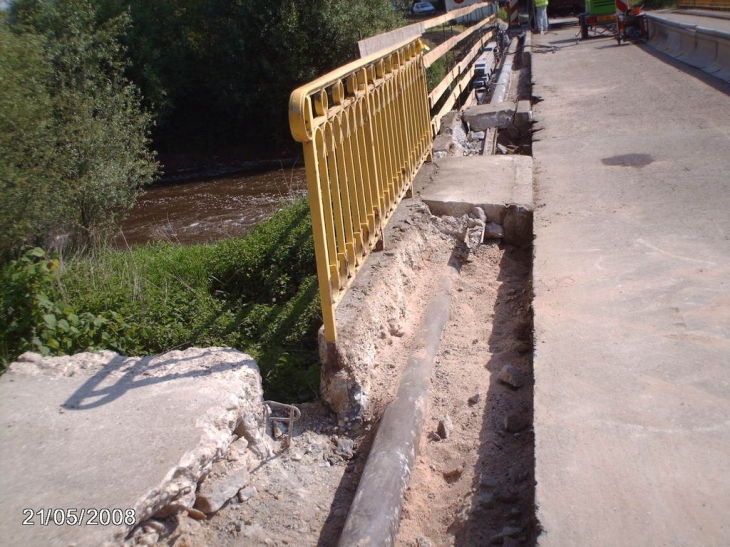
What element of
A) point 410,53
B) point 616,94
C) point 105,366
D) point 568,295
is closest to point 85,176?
point 410,53

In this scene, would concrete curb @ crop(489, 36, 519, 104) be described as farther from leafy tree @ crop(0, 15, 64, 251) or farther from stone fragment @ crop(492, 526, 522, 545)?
stone fragment @ crop(492, 526, 522, 545)

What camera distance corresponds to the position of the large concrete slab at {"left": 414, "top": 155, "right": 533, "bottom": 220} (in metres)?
5.77

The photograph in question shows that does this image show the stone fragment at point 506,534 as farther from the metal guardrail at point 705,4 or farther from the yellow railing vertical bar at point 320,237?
the metal guardrail at point 705,4

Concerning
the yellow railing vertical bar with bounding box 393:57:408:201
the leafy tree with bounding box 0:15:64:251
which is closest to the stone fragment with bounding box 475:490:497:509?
the yellow railing vertical bar with bounding box 393:57:408:201

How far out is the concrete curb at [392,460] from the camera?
2664mm

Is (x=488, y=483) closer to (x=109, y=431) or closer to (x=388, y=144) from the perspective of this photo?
(x=109, y=431)

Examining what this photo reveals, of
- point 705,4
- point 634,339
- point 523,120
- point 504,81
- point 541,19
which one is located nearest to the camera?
point 634,339

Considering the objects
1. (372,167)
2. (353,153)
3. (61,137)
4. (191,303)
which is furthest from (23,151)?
(353,153)

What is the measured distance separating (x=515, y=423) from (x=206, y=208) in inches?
415

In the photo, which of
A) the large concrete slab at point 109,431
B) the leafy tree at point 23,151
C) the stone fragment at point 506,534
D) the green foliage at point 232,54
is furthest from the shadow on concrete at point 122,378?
the green foliage at point 232,54

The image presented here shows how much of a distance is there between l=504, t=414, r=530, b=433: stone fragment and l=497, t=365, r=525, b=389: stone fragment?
12.8 inches

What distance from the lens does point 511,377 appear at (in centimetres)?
365

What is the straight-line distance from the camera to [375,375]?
3703 millimetres

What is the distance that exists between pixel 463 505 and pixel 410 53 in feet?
14.4
